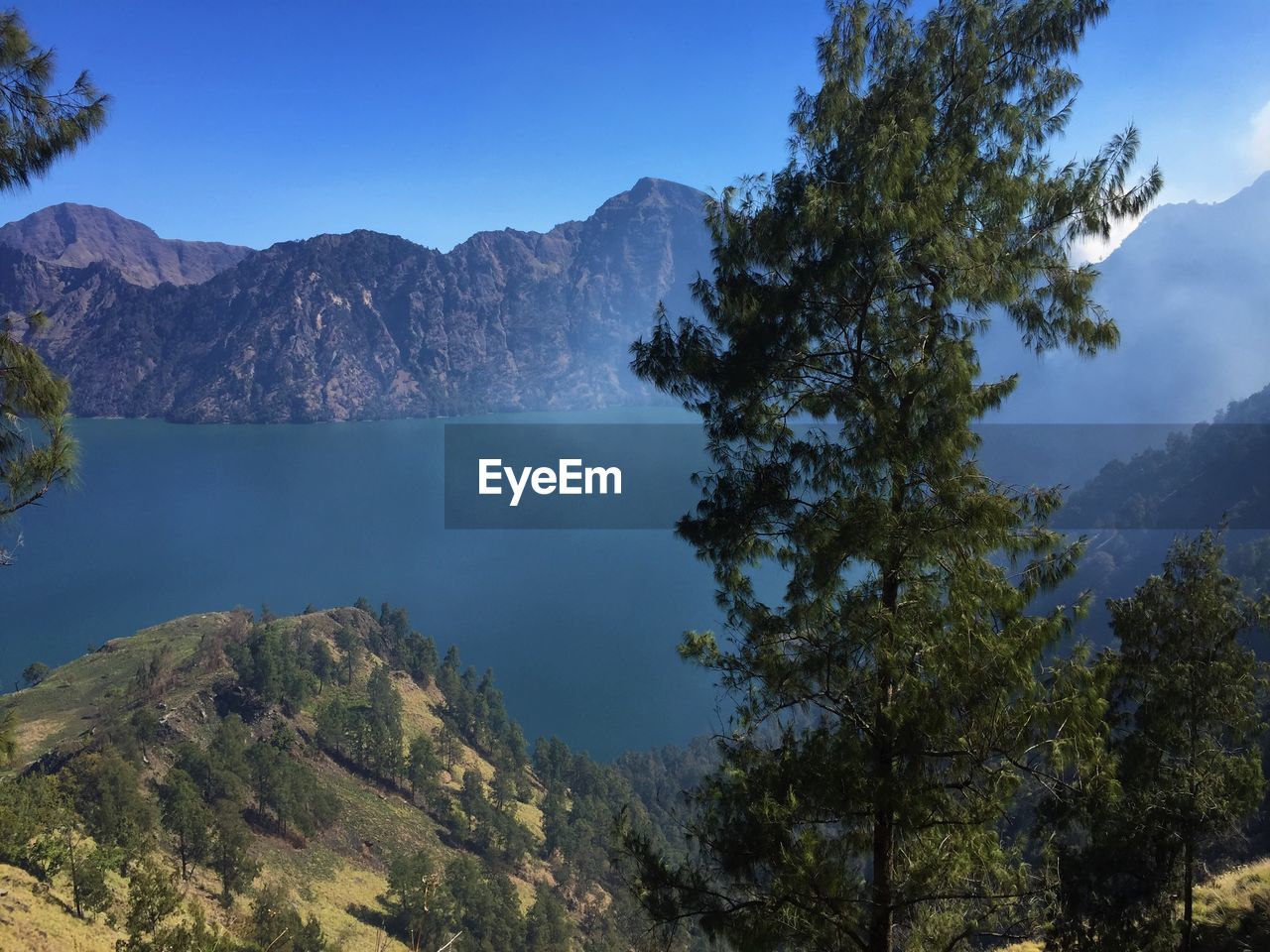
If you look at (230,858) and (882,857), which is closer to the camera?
(882,857)

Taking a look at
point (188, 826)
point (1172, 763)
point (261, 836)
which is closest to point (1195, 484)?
point (261, 836)

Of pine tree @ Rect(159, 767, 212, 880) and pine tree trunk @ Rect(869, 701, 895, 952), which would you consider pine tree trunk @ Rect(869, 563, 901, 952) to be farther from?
pine tree @ Rect(159, 767, 212, 880)

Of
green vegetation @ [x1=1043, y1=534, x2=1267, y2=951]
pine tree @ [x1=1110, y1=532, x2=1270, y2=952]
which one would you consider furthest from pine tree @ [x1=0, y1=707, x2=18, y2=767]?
pine tree @ [x1=1110, y1=532, x2=1270, y2=952]

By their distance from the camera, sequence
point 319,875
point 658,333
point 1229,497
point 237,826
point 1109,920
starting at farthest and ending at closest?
point 1229,497 → point 319,875 → point 237,826 → point 1109,920 → point 658,333

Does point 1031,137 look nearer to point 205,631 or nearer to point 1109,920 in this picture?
point 1109,920

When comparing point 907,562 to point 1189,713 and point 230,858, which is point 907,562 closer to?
point 1189,713

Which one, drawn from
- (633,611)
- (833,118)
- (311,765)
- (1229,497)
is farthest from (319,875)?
(1229,497)
